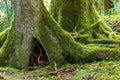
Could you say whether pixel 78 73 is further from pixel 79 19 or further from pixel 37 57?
pixel 79 19

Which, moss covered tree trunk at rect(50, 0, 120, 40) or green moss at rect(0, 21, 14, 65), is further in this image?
moss covered tree trunk at rect(50, 0, 120, 40)

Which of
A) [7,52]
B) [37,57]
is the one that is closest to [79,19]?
[37,57]

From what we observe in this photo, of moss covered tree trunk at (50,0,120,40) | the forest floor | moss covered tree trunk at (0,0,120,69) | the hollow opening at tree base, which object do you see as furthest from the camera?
moss covered tree trunk at (50,0,120,40)

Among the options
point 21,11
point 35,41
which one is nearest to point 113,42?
point 35,41

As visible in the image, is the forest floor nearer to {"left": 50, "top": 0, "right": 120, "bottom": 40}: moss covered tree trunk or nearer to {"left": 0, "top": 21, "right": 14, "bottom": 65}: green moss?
{"left": 0, "top": 21, "right": 14, "bottom": 65}: green moss

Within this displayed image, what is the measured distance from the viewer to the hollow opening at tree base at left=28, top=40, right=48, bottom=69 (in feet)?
25.2

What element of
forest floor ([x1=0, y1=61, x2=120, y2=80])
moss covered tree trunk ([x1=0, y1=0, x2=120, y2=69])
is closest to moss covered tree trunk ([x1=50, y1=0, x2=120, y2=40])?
moss covered tree trunk ([x1=0, y1=0, x2=120, y2=69])

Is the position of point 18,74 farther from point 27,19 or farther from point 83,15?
point 83,15

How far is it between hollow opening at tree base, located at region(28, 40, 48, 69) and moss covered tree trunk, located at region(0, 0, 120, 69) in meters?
0.23

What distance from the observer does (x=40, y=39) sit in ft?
24.3

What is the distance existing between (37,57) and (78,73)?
1.81 m

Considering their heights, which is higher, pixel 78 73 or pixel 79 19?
pixel 79 19

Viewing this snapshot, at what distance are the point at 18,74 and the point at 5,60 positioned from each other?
1.00 metres

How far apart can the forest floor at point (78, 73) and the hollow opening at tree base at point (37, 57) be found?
17.5 inches
